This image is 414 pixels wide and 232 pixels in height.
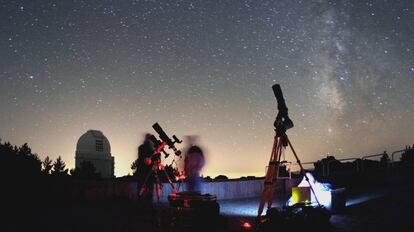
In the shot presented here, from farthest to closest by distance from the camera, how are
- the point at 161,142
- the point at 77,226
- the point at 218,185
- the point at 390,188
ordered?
1. the point at 218,185
2. the point at 390,188
3. the point at 161,142
4. the point at 77,226

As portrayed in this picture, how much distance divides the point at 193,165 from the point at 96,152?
3041cm

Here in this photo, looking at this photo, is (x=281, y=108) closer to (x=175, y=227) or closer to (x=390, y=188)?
(x=175, y=227)

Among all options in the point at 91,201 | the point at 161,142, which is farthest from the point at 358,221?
the point at 91,201

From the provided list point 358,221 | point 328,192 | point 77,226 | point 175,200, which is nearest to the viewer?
point 77,226

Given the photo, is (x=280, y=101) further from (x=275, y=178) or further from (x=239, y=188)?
(x=239, y=188)

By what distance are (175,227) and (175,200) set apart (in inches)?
25.7

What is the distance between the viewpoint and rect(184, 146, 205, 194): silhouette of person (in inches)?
321

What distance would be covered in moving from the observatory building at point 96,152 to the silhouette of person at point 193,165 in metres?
29.3

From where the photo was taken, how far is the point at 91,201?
13.7 metres

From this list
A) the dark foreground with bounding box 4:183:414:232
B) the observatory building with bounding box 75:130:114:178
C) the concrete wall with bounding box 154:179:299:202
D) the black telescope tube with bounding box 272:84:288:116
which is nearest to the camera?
the dark foreground with bounding box 4:183:414:232

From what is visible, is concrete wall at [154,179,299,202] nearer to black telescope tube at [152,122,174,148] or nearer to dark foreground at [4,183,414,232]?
black telescope tube at [152,122,174,148]

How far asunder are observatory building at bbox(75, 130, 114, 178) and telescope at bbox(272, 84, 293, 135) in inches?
1185

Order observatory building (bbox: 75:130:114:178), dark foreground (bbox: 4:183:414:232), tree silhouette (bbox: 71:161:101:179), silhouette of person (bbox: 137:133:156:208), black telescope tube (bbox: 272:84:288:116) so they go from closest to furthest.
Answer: dark foreground (bbox: 4:183:414:232) → black telescope tube (bbox: 272:84:288:116) → silhouette of person (bbox: 137:133:156:208) → tree silhouette (bbox: 71:161:101:179) → observatory building (bbox: 75:130:114:178)

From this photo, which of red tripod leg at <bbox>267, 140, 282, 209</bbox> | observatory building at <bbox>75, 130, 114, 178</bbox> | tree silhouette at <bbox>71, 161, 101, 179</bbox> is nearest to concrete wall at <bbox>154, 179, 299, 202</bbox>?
red tripod leg at <bbox>267, 140, 282, 209</bbox>
